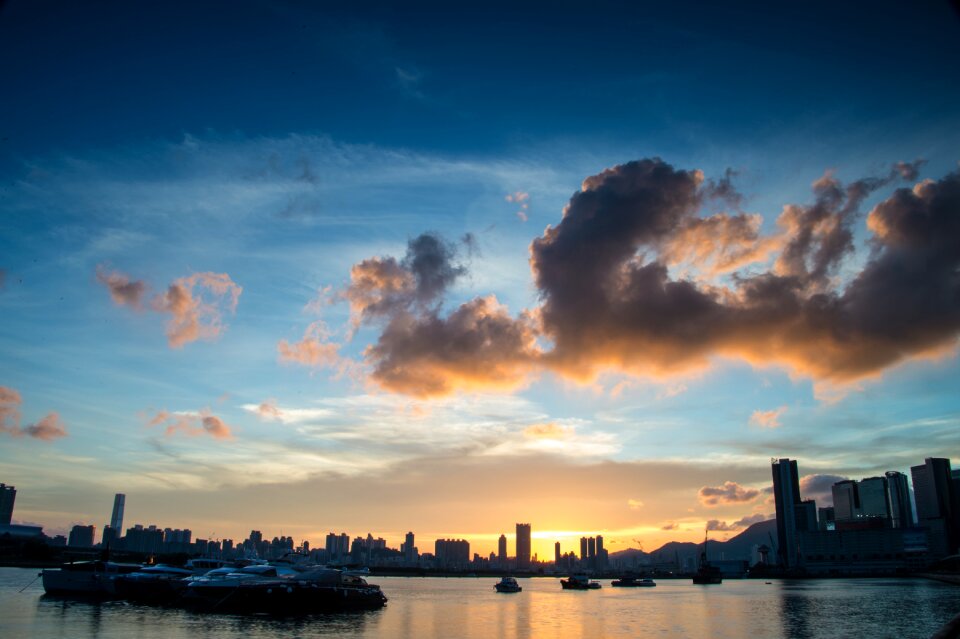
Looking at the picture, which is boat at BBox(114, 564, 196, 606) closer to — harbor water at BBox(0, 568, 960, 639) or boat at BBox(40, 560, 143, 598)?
boat at BBox(40, 560, 143, 598)

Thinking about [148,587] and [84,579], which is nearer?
[148,587]

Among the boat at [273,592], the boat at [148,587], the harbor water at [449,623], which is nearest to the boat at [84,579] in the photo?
the boat at [148,587]

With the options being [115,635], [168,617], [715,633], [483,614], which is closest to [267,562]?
[168,617]

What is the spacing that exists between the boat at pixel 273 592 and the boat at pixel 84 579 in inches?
541

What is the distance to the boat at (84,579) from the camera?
85250mm

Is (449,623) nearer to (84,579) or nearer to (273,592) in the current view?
(273,592)

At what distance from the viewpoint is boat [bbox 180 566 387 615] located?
244 feet

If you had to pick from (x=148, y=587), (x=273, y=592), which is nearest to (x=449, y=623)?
(x=273, y=592)

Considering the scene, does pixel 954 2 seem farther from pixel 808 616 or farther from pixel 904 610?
pixel 904 610

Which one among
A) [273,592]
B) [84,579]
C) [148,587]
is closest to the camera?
[273,592]

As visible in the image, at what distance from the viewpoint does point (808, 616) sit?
3361 inches

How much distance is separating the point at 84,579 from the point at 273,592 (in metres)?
31.2

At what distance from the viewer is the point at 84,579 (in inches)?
3378

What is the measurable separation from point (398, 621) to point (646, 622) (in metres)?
30.0
